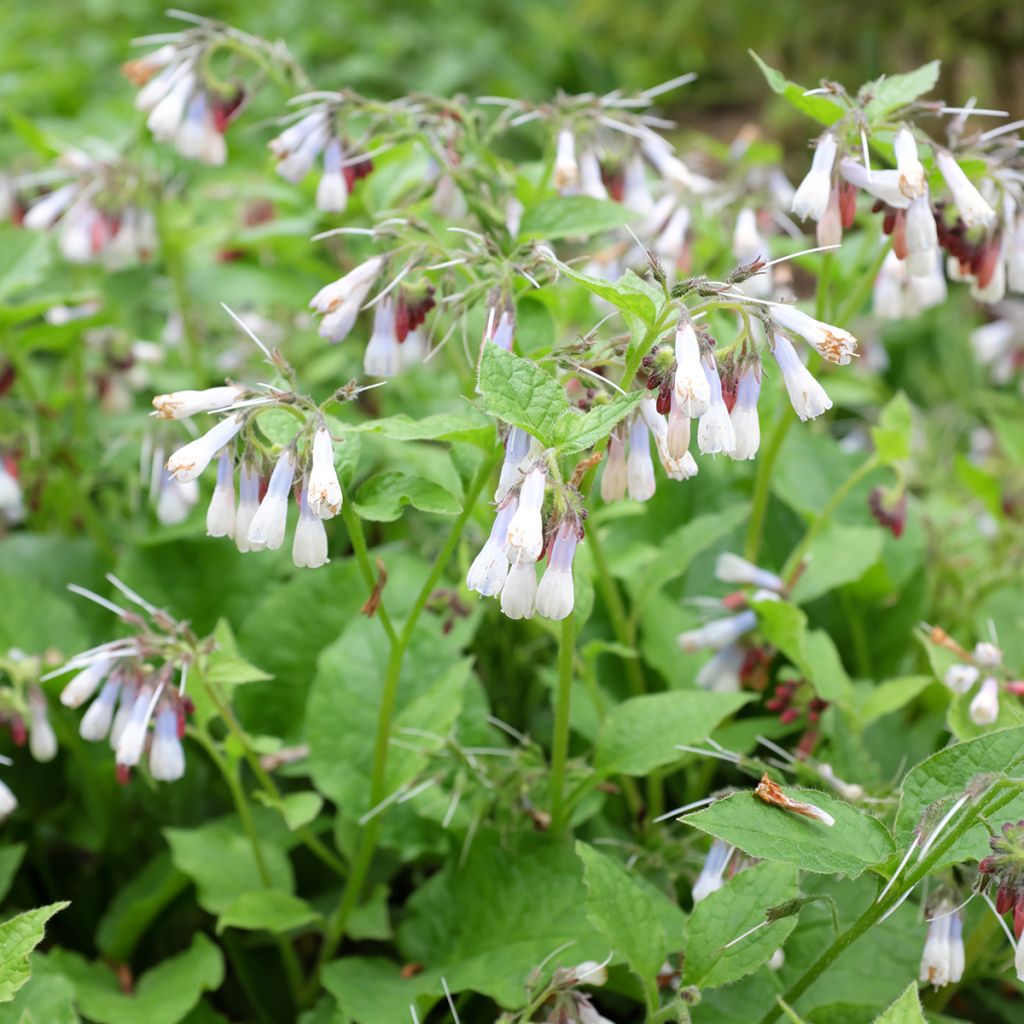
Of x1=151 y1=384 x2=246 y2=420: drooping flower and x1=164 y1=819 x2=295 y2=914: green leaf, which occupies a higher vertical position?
x1=151 y1=384 x2=246 y2=420: drooping flower

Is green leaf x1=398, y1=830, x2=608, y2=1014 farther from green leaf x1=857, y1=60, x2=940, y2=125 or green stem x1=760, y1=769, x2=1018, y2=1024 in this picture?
green leaf x1=857, y1=60, x2=940, y2=125

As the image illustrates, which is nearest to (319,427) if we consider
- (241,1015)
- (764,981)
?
(764,981)

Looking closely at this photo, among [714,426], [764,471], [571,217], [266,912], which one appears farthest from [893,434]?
[266,912]

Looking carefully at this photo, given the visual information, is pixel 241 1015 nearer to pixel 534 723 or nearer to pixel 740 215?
pixel 534 723

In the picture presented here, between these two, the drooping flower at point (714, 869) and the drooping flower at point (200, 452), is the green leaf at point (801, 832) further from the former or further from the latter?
the drooping flower at point (200, 452)

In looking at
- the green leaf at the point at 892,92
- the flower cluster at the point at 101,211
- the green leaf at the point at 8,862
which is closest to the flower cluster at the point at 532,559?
the green leaf at the point at 892,92

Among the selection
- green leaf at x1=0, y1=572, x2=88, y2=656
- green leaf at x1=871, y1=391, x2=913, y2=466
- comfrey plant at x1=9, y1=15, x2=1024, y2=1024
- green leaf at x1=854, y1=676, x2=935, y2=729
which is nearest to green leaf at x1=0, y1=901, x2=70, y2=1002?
comfrey plant at x1=9, y1=15, x2=1024, y2=1024
